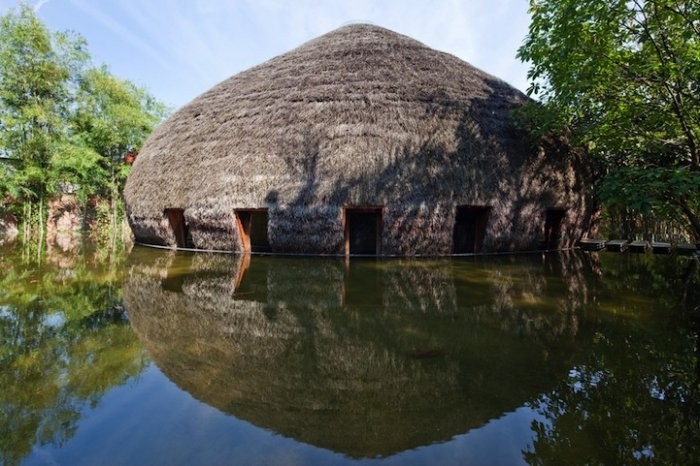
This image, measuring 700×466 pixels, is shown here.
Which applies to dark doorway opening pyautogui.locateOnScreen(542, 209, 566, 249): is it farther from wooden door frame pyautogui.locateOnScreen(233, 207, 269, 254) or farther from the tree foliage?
the tree foliage

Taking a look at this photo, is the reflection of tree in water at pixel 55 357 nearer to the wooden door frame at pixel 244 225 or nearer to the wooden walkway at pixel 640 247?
the wooden door frame at pixel 244 225

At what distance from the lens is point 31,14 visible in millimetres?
13977

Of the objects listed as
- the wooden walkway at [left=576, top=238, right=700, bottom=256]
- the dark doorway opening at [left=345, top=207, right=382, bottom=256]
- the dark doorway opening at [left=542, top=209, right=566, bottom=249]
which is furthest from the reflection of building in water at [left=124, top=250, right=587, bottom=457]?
the wooden walkway at [left=576, top=238, right=700, bottom=256]

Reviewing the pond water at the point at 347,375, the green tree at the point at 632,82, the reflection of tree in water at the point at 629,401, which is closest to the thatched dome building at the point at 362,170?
the green tree at the point at 632,82

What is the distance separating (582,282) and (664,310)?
146cm

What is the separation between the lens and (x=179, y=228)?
9758mm

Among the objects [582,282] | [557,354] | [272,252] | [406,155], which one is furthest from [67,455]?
[406,155]

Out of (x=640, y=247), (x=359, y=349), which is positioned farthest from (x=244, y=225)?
(x=640, y=247)

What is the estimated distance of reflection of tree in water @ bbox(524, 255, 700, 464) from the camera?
1790 mm

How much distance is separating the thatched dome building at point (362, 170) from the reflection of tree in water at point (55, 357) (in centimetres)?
399

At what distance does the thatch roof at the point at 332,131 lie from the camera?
Result: 8.23m

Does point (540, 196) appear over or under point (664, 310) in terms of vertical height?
over

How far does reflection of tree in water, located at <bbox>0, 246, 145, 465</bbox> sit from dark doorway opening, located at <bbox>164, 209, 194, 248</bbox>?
4.47 m

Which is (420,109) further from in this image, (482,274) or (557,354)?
(557,354)
